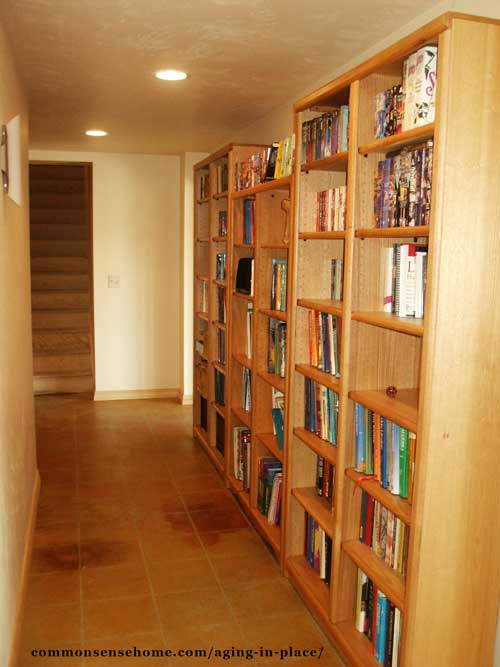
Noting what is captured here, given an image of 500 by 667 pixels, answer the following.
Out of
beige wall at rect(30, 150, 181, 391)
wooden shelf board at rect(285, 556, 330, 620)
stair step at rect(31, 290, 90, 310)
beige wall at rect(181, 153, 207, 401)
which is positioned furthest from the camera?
stair step at rect(31, 290, 90, 310)

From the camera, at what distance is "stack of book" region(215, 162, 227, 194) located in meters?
4.09

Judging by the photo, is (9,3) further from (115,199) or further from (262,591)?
(115,199)

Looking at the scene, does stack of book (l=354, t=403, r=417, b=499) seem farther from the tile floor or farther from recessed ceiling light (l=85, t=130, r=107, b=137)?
recessed ceiling light (l=85, t=130, r=107, b=137)

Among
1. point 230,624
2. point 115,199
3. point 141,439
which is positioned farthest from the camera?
point 115,199

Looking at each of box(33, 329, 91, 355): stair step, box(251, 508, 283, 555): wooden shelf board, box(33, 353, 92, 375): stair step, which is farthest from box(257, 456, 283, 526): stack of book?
box(33, 329, 91, 355): stair step

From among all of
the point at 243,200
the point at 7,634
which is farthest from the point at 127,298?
the point at 7,634

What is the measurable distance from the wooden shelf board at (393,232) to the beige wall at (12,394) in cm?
124

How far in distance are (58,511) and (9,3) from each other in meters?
2.60

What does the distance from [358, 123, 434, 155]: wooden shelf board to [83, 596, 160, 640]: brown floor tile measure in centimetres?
199

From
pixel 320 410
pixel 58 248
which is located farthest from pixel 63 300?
pixel 320 410

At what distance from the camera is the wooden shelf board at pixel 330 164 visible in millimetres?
2272

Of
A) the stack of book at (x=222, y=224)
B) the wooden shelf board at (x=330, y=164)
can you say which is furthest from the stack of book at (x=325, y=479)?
the stack of book at (x=222, y=224)

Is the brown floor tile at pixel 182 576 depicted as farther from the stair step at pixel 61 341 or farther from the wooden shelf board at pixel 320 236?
the stair step at pixel 61 341

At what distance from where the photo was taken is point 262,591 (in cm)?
282
